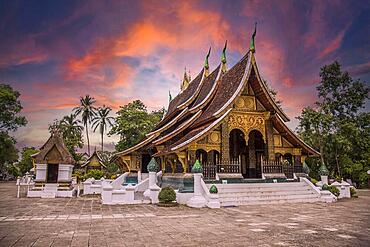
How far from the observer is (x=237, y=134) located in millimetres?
16047

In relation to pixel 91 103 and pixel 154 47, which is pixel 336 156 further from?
Result: pixel 91 103

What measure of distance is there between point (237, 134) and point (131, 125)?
1923cm

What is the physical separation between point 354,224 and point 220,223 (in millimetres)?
3155

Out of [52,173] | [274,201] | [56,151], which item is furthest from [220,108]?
[52,173]

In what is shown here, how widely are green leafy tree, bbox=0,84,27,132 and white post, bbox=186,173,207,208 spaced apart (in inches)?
1163

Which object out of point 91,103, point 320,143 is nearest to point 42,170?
point 320,143

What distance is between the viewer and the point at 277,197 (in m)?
10.9

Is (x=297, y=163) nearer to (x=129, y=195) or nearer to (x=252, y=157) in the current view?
(x=252, y=157)

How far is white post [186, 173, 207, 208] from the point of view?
956cm

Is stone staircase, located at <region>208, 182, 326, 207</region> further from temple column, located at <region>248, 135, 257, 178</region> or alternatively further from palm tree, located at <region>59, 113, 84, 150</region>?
palm tree, located at <region>59, 113, 84, 150</region>

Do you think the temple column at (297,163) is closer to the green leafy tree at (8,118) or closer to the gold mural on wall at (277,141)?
the gold mural on wall at (277,141)

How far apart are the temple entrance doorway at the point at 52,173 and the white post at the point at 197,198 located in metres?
10.6

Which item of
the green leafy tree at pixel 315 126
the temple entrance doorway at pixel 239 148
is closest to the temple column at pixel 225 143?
the temple entrance doorway at pixel 239 148

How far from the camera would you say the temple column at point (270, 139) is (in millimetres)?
13453
